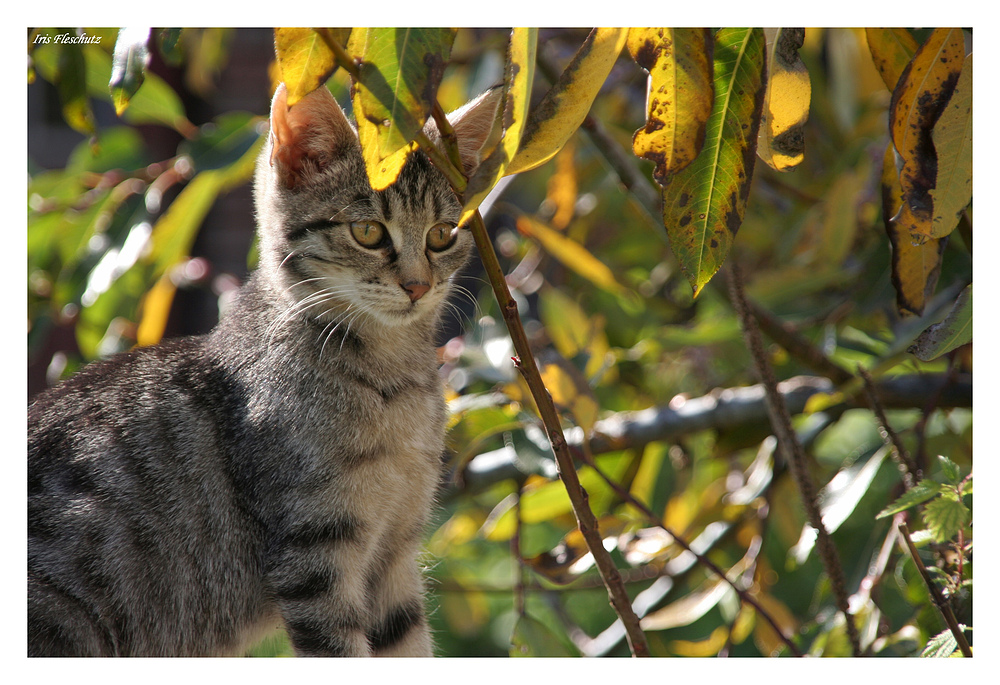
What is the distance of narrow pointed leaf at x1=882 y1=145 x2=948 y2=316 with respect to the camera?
41.8 inches

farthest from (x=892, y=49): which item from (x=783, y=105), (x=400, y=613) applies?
(x=400, y=613)

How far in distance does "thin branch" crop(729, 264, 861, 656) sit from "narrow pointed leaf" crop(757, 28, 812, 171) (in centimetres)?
29

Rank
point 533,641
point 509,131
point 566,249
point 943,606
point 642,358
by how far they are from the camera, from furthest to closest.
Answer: point 642,358 < point 566,249 < point 533,641 < point 943,606 < point 509,131

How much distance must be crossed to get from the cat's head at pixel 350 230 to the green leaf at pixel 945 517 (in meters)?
0.70

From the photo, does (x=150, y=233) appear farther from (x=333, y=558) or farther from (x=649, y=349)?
(x=649, y=349)

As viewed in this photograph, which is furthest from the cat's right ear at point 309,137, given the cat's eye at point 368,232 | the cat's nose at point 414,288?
the cat's nose at point 414,288

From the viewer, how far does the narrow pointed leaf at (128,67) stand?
0.93 meters

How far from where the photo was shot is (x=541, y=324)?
224cm

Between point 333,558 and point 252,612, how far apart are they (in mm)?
176

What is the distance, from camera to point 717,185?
88 cm

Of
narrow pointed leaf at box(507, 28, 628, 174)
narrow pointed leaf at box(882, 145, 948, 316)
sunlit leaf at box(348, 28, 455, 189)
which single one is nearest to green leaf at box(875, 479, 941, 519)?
narrow pointed leaf at box(882, 145, 948, 316)

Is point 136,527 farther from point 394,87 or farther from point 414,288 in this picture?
point 394,87

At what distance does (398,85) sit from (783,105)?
430mm

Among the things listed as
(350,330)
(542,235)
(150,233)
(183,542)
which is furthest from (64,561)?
(542,235)
